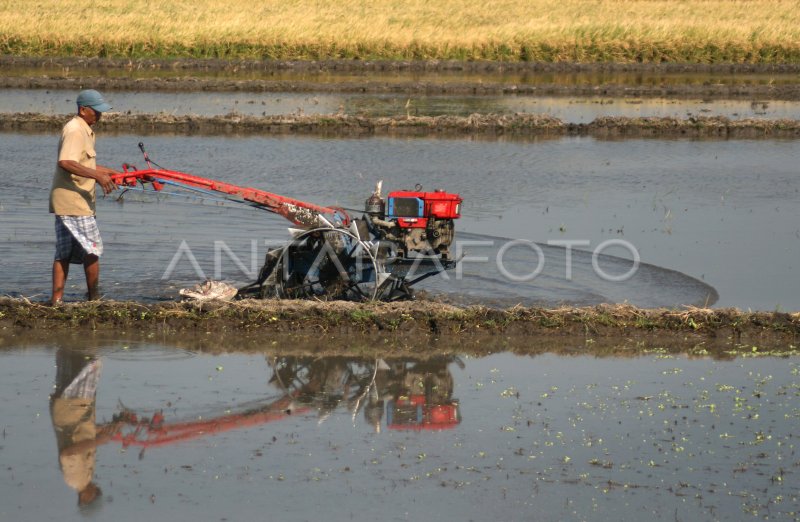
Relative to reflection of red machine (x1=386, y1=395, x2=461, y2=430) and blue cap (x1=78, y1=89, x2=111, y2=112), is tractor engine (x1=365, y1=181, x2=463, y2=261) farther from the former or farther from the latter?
blue cap (x1=78, y1=89, x2=111, y2=112)

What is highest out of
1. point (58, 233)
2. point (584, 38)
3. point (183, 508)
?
point (584, 38)

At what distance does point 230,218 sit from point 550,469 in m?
7.70

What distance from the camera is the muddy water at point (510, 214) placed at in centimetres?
1044

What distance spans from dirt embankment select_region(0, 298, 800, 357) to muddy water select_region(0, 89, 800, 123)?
12372 millimetres

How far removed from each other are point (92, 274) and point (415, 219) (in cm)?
252

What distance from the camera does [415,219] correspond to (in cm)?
909

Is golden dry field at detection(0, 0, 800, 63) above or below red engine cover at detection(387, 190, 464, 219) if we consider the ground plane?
above

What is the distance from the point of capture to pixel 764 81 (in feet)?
94.3

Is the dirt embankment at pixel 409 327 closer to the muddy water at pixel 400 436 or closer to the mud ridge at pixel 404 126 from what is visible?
the muddy water at pixel 400 436

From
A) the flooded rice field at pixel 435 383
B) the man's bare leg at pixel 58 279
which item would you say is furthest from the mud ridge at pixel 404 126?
the man's bare leg at pixel 58 279

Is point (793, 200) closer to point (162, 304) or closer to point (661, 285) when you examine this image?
point (661, 285)

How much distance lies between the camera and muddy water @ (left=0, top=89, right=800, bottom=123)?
22047 mm

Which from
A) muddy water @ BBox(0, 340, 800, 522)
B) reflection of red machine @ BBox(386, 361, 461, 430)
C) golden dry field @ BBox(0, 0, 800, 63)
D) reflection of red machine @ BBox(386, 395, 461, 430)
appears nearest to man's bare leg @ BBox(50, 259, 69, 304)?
muddy water @ BBox(0, 340, 800, 522)

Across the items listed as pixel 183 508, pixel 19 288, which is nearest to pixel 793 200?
pixel 19 288
